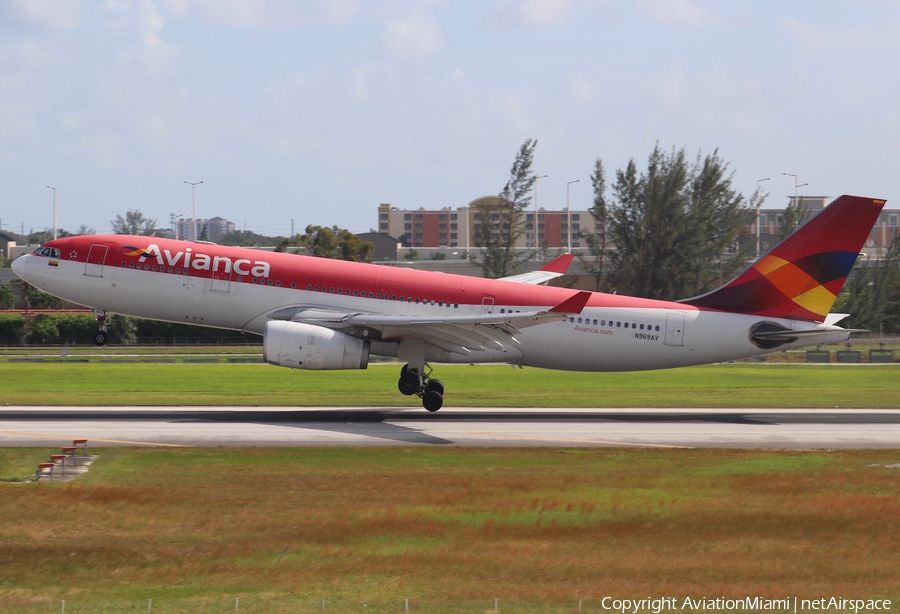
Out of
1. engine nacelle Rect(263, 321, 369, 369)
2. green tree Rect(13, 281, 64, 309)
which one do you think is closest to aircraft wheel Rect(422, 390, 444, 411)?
engine nacelle Rect(263, 321, 369, 369)

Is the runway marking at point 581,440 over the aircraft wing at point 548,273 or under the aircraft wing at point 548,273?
under

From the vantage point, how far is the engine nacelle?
97.2 feet

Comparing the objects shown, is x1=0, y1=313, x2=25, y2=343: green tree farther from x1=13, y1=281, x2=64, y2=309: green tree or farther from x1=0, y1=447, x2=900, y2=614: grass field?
x1=0, y1=447, x2=900, y2=614: grass field

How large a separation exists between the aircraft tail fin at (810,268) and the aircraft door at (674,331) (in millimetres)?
1695

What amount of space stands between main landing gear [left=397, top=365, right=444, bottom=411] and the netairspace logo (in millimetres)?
19599

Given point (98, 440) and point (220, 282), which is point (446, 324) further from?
point (98, 440)

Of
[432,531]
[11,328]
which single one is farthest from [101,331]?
[11,328]

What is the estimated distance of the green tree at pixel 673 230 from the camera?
86.2m

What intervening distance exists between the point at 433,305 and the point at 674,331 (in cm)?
897

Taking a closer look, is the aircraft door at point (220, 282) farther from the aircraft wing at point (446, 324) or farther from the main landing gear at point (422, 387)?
the main landing gear at point (422, 387)

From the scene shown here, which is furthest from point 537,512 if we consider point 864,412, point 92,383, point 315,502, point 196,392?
point 92,383

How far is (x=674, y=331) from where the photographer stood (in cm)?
3441

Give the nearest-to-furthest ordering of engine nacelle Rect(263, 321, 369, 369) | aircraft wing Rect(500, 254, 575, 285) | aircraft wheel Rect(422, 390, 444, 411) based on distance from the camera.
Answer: engine nacelle Rect(263, 321, 369, 369), aircraft wheel Rect(422, 390, 444, 411), aircraft wing Rect(500, 254, 575, 285)

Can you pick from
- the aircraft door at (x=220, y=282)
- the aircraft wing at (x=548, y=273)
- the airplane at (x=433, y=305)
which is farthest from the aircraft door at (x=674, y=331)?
the aircraft door at (x=220, y=282)
